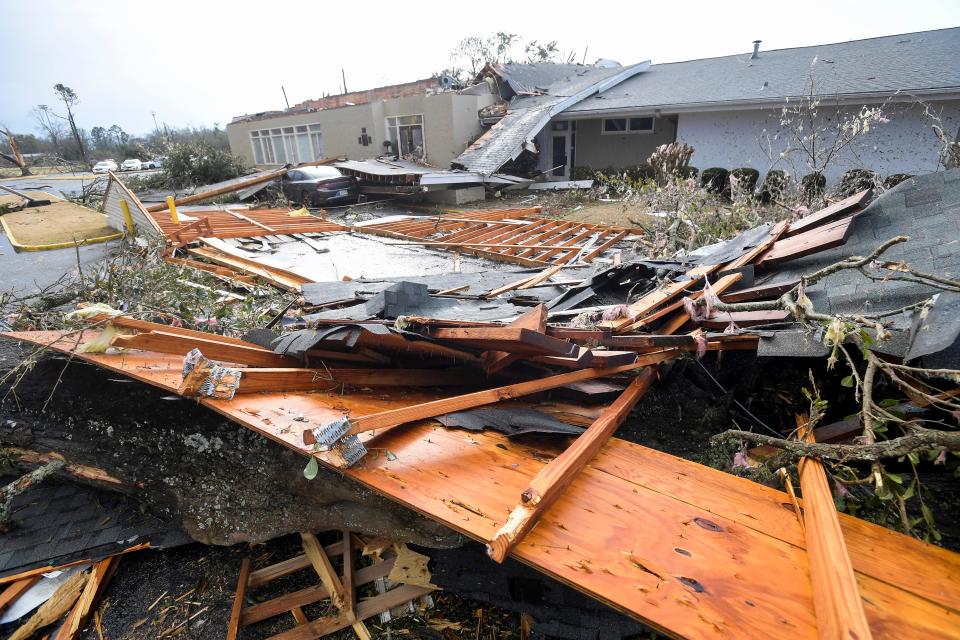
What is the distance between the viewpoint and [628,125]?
17.2m

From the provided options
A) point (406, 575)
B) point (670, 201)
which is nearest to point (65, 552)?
point (406, 575)

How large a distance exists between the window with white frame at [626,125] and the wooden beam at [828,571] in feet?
57.8

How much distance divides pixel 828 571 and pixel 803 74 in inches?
645

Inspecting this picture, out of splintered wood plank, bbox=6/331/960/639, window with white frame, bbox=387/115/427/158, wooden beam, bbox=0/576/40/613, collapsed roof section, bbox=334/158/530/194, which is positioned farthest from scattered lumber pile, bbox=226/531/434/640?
window with white frame, bbox=387/115/427/158

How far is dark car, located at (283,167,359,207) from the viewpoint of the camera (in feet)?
47.8

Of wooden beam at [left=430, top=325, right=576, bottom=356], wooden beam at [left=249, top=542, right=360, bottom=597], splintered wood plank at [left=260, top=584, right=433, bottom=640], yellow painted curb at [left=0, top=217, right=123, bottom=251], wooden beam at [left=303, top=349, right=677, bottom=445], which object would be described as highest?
wooden beam at [left=430, top=325, right=576, bottom=356]

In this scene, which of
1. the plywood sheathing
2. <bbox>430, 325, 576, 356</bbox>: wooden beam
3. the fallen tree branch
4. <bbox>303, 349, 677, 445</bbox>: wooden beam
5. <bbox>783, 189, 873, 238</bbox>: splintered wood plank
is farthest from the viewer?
the plywood sheathing

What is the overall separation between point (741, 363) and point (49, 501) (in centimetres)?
492

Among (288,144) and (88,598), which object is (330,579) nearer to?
(88,598)

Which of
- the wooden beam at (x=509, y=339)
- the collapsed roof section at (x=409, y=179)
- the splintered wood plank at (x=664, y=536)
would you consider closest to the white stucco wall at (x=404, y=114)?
the collapsed roof section at (x=409, y=179)

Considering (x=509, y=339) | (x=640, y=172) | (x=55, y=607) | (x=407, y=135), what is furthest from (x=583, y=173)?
(x=55, y=607)

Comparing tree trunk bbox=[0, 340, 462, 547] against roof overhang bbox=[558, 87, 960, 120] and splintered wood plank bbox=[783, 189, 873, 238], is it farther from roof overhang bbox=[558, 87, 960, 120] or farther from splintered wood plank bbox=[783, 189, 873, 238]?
roof overhang bbox=[558, 87, 960, 120]

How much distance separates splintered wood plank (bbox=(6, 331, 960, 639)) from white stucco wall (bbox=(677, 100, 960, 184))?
350 inches

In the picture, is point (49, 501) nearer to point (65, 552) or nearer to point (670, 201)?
point (65, 552)
